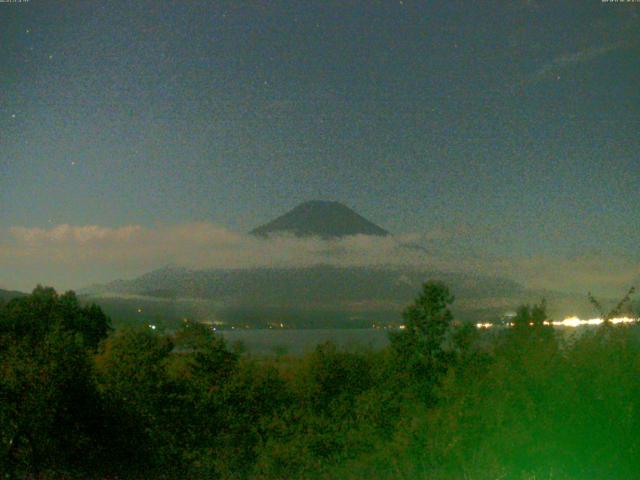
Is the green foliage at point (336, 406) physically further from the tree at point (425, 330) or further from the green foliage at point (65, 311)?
the green foliage at point (65, 311)

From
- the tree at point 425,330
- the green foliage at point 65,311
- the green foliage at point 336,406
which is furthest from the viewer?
the green foliage at point 65,311

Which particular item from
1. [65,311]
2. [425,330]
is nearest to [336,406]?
[425,330]

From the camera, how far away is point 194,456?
13.0 m

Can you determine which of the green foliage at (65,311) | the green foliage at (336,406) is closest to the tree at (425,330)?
the green foliage at (336,406)

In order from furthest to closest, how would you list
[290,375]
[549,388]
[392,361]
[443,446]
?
[290,375], [392,361], [443,446], [549,388]

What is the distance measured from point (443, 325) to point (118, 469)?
7487mm

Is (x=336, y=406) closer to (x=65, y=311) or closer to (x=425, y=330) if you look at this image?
(x=425, y=330)

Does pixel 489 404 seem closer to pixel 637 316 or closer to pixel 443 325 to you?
pixel 637 316

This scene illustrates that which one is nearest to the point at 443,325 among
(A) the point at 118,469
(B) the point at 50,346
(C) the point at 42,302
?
(A) the point at 118,469

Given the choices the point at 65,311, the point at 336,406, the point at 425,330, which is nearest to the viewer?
the point at 336,406

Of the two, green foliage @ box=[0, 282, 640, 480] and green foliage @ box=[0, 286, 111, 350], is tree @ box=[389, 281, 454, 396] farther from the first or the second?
green foliage @ box=[0, 286, 111, 350]

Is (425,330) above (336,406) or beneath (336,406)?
above

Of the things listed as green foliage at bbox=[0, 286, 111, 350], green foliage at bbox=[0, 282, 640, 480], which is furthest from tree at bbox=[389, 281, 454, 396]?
green foliage at bbox=[0, 286, 111, 350]

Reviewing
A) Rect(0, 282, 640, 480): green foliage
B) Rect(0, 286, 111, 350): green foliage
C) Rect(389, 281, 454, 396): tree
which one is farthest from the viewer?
Rect(0, 286, 111, 350): green foliage
